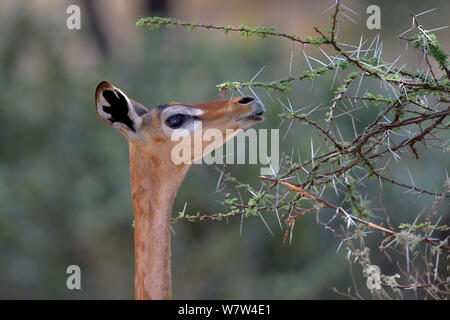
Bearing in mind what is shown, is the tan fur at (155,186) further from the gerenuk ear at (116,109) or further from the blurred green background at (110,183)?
the blurred green background at (110,183)

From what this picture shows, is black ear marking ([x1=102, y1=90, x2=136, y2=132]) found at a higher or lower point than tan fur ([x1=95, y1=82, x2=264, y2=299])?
higher

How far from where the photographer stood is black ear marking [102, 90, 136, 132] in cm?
443

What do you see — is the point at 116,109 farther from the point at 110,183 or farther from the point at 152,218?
the point at 110,183

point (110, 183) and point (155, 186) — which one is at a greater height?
point (110, 183)

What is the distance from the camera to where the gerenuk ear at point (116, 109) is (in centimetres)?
441

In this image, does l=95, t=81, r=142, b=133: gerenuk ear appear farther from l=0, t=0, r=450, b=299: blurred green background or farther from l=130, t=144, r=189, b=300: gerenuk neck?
l=0, t=0, r=450, b=299: blurred green background

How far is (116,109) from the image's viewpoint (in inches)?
176

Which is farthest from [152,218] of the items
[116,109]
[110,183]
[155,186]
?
[110,183]

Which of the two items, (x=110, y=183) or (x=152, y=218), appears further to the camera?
(x=110, y=183)

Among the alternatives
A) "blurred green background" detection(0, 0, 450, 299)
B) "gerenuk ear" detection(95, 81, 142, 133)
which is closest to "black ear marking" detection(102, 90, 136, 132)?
"gerenuk ear" detection(95, 81, 142, 133)

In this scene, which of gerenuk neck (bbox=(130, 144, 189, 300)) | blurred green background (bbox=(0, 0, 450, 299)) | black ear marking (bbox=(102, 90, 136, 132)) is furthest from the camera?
blurred green background (bbox=(0, 0, 450, 299))
